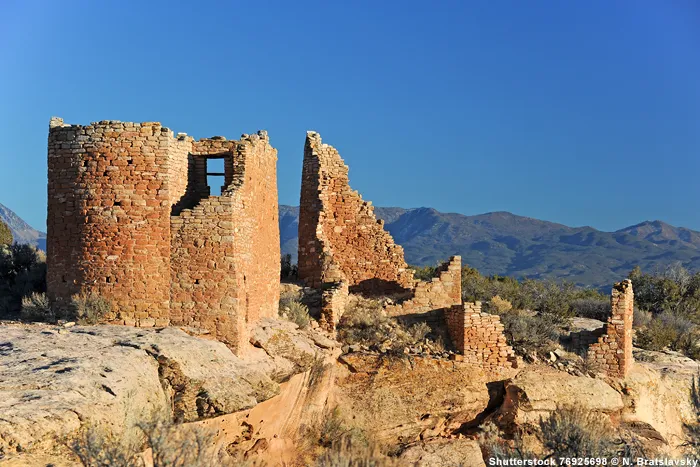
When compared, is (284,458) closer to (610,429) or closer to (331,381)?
(331,381)

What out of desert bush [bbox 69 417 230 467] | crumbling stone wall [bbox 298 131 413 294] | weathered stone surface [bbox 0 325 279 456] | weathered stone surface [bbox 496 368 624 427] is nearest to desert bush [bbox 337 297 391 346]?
crumbling stone wall [bbox 298 131 413 294]

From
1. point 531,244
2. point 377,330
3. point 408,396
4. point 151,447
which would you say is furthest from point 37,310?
point 531,244

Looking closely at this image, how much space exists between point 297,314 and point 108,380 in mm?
7173

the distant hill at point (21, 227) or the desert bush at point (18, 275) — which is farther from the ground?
the distant hill at point (21, 227)

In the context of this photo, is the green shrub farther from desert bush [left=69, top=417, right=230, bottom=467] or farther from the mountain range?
the mountain range

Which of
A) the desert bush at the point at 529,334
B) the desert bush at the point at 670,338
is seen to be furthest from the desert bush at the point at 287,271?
the desert bush at the point at 670,338

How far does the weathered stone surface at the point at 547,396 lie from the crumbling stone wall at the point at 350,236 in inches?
150

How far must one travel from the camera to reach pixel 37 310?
1493 cm

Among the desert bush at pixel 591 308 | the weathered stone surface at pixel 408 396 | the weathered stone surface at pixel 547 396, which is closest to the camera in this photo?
the weathered stone surface at pixel 408 396

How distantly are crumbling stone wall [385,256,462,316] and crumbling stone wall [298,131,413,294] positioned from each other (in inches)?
28.6

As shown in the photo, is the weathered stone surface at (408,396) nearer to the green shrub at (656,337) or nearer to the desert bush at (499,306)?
the desert bush at (499,306)

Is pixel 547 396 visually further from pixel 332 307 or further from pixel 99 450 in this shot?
pixel 99 450

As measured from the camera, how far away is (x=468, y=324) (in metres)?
18.5

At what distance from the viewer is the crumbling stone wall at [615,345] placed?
63.0 ft
